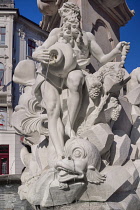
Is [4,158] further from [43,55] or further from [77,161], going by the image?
[77,161]

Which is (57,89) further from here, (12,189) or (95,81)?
(12,189)

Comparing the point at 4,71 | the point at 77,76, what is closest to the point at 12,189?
the point at 77,76

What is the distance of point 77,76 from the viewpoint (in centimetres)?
402

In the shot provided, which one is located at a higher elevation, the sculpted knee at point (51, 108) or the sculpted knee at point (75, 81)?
the sculpted knee at point (75, 81)

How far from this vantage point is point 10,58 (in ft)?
81.9

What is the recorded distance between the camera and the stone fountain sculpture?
3.30 meters

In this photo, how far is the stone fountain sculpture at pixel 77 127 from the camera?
3303 millimetres

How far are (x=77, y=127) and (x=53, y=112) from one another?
387 mm

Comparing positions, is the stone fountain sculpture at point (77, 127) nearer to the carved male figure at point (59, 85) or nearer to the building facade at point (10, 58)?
the carved male figure at point (59, 85)

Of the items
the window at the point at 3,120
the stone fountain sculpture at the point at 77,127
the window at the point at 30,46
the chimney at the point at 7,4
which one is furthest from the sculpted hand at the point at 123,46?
the chimney at the point at 7,4

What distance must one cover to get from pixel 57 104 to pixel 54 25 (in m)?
3.11

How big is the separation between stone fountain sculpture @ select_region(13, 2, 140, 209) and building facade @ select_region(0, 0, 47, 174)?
1647 cm

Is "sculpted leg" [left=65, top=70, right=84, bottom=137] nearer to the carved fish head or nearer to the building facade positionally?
the carved fish head

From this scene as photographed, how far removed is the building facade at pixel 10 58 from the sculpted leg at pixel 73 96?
17.1m
